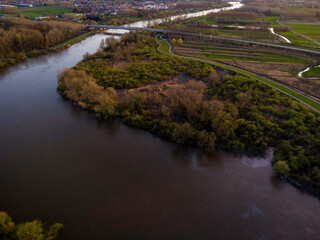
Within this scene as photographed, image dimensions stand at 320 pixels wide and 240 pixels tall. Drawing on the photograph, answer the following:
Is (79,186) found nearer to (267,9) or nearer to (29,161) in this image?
(29,161)

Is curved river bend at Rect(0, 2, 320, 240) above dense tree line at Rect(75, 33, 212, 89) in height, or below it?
below

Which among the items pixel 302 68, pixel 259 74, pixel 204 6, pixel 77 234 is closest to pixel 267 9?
pixel 204 6

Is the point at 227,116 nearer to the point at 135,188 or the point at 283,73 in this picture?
the point at 135,188

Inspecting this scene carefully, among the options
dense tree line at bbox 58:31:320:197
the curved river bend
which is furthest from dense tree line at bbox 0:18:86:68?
the curved river bend

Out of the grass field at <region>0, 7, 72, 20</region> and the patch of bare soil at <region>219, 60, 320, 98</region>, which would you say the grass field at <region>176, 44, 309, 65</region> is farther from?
the grass field at <region>0, 7, 72, 20</region>

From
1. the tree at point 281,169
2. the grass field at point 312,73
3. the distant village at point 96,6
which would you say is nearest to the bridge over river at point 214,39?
the grass field at point 312,73

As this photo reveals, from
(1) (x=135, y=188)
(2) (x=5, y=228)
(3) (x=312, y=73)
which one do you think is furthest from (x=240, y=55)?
(2) (x=5, y=228)

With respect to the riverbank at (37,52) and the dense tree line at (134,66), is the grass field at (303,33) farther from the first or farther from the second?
the riverbank at (37,52)
